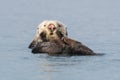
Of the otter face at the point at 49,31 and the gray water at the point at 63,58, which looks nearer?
the gray water at the point at 63,58

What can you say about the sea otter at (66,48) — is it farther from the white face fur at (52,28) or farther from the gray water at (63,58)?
the white face fur at (52,28)

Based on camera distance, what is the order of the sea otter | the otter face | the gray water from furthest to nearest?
the otter face → the sea otter → the gray water

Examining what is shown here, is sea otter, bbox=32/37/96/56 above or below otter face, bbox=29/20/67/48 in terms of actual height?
below

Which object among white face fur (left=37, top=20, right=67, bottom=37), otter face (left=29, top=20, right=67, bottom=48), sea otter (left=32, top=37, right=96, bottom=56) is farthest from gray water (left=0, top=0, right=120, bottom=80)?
white face fur (left=37, top=20, right=67, bottom=37)

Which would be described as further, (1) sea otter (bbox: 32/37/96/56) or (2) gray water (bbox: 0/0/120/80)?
(1) sea otter (bbox: 32/37/96/56)

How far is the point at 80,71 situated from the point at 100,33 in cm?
1061

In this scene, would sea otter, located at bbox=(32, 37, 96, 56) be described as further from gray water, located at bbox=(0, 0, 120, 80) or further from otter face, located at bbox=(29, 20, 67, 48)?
otter face, located at bbox=(29, 20, 67, 48)

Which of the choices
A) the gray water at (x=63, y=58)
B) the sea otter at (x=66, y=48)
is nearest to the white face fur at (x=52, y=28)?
the gray water at (x=63, y=58)

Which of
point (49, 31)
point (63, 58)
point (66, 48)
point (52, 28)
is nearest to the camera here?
point (63, 58)

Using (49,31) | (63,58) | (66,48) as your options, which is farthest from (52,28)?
(63,58)

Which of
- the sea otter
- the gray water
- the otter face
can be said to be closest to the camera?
the gray water

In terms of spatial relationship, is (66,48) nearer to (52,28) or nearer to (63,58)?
(63,58)

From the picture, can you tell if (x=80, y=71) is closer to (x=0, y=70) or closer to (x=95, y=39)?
(x=0, y=70)

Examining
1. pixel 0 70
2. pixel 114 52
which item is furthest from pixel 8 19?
pixel 0 70
